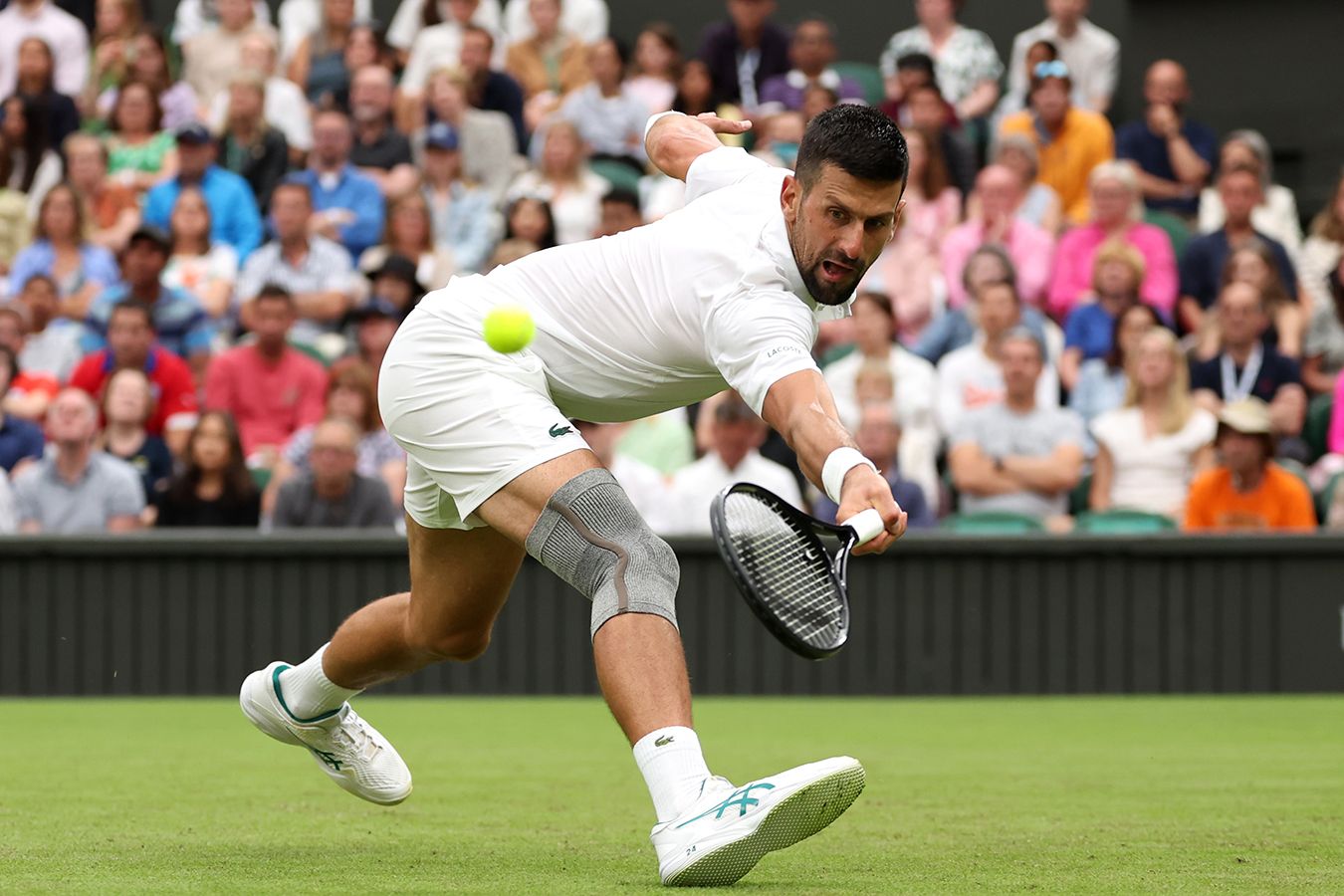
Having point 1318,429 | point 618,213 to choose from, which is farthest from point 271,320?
point 1318,429

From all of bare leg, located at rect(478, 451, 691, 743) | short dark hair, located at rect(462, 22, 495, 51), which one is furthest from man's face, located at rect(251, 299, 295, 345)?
bare leg, located at rect(478, 451, 691, 743)

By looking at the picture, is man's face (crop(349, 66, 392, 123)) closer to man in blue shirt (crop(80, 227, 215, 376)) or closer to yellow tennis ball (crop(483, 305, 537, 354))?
man in blue shirt (crop(80, 227, 215, 376))

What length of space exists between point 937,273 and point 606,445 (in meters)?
2.72

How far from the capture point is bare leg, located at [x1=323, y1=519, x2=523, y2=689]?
5.21 meters

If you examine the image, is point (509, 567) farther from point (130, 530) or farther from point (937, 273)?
point (937, 273)

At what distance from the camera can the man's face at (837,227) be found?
14.8ft

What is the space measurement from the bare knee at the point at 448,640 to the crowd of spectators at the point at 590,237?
537 centimetres

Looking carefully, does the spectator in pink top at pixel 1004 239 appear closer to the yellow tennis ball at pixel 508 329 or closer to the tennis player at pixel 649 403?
the tennis player at pixel 649 403

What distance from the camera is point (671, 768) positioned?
421cm

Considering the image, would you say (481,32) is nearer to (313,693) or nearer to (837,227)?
(313,693)

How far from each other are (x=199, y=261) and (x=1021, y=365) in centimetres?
544

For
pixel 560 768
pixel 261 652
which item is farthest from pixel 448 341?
pixel 261 652

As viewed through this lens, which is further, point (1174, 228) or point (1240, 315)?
point (1174, 228)

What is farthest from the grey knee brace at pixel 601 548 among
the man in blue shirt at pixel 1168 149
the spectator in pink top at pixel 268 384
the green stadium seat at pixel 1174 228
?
the man in blue shirt at pixel 1168 149
